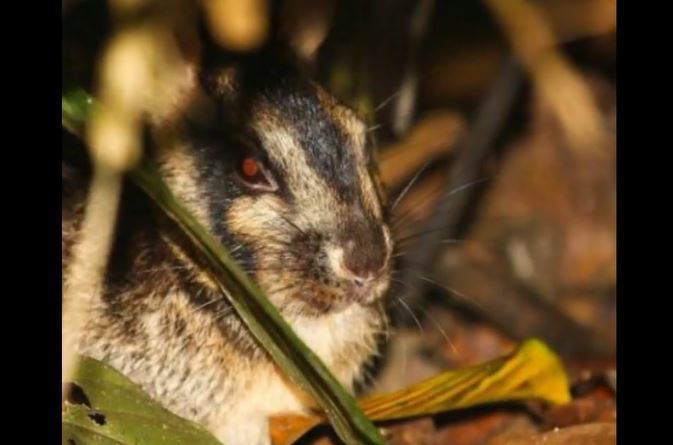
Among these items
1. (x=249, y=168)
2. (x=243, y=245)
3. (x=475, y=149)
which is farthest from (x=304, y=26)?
(x=475, y=149)

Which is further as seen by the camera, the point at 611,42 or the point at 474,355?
the point at 611,42

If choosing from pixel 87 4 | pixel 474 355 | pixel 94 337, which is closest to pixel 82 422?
pixel 94 337

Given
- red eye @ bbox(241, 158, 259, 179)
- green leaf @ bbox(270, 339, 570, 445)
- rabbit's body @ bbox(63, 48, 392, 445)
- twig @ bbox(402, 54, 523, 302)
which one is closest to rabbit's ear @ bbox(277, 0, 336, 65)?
rabbit's body @ bbox(63, 48, 392, 445)

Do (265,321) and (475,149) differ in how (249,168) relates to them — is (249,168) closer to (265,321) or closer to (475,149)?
(265,321)

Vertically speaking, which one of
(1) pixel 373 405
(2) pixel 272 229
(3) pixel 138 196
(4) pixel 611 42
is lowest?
(1) pixel 373 405

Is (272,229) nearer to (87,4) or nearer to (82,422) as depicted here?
(82,422)

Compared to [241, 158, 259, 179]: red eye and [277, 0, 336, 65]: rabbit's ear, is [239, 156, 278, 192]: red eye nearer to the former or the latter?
[241, 158, 259, 179]: red eye

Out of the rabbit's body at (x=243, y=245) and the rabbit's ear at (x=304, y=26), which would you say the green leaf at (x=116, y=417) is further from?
the rabbit's ear at (x=304, y=26)

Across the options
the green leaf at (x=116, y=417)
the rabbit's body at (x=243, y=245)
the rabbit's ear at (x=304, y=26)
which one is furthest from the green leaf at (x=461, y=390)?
the rabbit's ear at (x=304, y=26)
